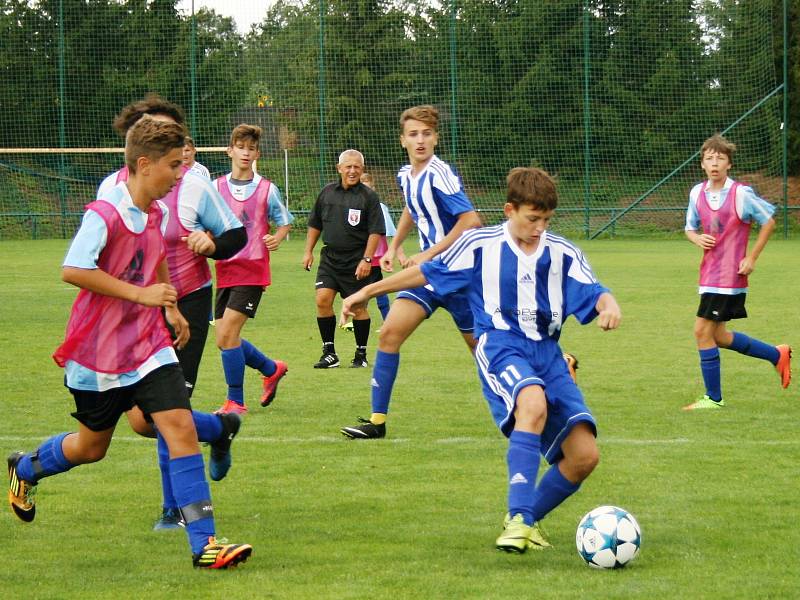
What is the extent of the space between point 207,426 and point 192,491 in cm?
65

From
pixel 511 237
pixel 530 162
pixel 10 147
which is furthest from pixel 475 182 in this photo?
pixel 511 237

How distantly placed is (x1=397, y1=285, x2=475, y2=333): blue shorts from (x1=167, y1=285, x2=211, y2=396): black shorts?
61.4 inches

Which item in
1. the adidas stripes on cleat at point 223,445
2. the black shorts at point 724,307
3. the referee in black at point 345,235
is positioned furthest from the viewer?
the referee in black at point 345,235

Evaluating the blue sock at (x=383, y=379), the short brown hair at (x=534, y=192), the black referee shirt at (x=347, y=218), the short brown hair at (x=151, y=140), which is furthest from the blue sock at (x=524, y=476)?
the black referee shirt at (x=347, y=218)

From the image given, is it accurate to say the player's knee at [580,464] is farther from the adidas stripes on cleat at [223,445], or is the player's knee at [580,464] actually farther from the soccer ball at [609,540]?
the adidas stripes on cleat at [223,445]

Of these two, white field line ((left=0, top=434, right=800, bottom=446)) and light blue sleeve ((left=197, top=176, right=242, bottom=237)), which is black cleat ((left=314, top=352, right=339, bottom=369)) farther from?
light blue sleeve ((left=197, top=176, right=242, bottom=237))

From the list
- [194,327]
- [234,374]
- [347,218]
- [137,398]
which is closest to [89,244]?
[137,398]

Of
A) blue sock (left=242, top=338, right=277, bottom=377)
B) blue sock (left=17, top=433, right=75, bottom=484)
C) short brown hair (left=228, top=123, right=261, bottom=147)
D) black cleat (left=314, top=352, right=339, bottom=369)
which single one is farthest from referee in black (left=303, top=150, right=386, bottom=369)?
blue sock (left=17, top=433, right=75, bottom=484)

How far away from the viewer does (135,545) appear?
4809mm

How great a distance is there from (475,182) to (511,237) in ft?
85.6

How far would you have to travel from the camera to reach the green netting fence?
3056 centimetres

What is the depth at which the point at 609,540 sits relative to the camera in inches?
171

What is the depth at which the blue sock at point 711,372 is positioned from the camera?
810 cm

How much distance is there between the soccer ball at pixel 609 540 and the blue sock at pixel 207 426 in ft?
5.20
